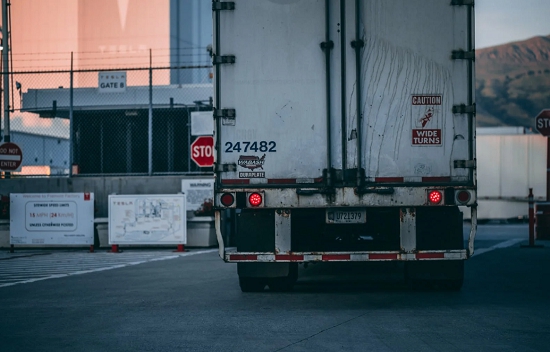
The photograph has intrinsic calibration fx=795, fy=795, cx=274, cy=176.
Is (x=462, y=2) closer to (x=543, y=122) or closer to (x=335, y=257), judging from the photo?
(x=335, y=257)

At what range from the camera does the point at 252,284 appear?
417 inches

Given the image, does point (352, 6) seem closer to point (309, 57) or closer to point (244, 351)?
point (309, 57)

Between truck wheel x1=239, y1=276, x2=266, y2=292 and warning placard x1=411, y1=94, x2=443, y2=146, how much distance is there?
9.15ft

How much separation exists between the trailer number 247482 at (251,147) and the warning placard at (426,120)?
1695mm

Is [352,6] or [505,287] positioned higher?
[352,6]

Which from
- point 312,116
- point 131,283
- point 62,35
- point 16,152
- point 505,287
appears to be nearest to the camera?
point 312,116

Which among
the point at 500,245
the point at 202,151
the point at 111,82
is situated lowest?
the point at 500,245

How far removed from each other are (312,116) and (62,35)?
108ft

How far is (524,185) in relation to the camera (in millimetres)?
33375

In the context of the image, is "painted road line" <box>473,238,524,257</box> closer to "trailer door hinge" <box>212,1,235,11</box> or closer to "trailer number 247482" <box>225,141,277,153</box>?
"trailer number 247482" <box>225,141,277,153</box>

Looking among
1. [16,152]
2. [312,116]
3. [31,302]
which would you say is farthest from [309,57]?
[16,152]

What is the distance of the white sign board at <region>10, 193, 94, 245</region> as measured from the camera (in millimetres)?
20453

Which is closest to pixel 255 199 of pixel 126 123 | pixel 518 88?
pixel 126 123

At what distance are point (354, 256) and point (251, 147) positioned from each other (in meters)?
1.80
